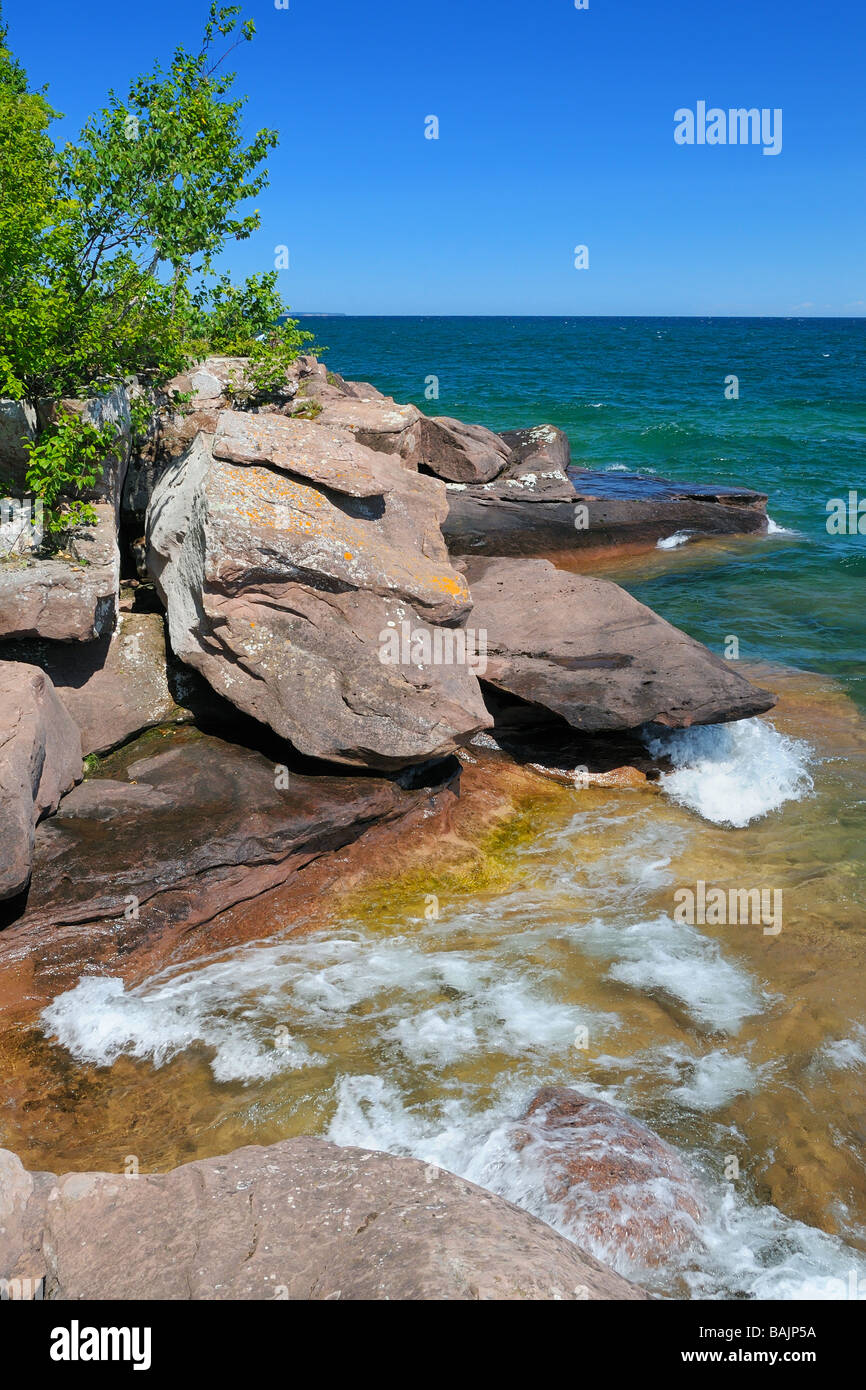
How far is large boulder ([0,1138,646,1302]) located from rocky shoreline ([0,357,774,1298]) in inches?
3.6

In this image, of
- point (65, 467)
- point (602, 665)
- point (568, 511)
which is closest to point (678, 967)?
point (602, 665)

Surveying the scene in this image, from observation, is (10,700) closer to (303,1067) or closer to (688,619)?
(303,1067)

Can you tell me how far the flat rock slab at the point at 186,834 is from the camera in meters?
7.51

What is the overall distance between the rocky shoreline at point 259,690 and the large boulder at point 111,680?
2 centimetres

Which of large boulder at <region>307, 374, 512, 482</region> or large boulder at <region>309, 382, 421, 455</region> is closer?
large boulder at <region>309, 382, 421, 455</region>

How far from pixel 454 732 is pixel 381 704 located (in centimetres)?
80

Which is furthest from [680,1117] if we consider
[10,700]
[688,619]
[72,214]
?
[688,619]

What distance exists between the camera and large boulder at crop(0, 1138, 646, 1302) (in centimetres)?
341

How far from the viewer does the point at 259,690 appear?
28.4ft

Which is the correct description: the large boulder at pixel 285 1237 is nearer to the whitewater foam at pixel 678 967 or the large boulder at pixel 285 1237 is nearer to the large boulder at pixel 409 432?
the whitewater foam at pixel 678 967

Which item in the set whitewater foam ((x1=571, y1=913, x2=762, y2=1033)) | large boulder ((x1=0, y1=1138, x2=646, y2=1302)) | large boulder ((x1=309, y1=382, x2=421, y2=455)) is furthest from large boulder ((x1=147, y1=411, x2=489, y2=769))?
large boulder ((x1=0, y1=1138, x2=646, y2=1302))

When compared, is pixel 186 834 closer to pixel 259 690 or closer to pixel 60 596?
pixel 259 690

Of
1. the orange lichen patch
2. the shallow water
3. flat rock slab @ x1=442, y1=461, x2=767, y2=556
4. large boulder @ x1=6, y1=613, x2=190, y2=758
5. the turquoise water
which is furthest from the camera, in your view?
flat rock slab @ x1=442, y1=461, x2=767, y2=556

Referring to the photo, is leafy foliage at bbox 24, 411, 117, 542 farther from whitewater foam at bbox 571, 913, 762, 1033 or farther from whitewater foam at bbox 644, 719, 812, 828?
whitewater foam at bbox 644, 719, 812, 828
